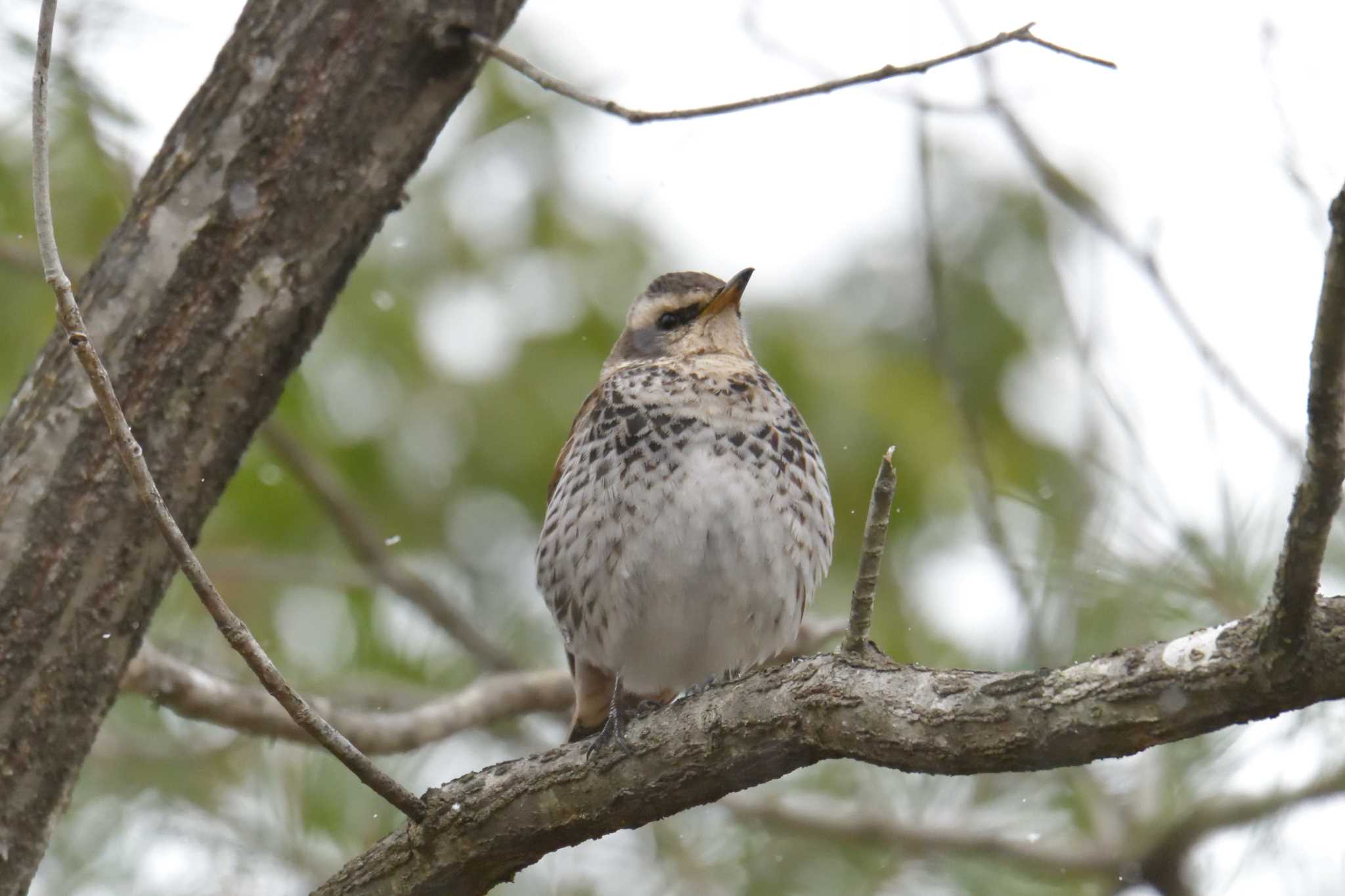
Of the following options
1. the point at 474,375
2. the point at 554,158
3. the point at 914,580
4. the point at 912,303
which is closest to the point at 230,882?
the point at 474,375

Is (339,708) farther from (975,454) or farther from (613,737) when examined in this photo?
(975,454)

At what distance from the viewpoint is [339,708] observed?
18.4 feet

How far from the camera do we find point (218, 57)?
4312 mm

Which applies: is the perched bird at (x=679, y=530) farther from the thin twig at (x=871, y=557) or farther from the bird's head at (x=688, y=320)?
the thin twig at (x=871, y=557)

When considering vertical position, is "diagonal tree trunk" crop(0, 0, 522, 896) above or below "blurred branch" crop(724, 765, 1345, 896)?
above

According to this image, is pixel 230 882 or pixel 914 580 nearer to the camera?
pixel 230 882

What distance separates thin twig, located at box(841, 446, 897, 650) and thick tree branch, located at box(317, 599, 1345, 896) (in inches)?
2.1

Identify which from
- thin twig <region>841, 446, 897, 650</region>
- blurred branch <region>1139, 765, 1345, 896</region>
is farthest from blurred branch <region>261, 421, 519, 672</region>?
thin twig <region>841, 446, 897, 650</region>

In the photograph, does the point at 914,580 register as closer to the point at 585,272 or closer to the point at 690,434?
the point at 585,272

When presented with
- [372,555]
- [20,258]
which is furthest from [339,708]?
[20,258]

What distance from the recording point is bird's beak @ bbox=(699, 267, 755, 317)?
5.81 meters

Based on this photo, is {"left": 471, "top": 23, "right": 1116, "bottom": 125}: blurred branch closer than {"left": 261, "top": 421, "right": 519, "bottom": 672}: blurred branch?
Yes

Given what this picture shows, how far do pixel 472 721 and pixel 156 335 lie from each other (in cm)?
223

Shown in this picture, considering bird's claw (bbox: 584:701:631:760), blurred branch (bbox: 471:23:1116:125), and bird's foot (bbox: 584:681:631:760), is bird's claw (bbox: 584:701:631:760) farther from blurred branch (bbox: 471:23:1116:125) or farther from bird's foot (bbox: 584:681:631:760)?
blurred branch (bbox: 471:23:1116:125)
